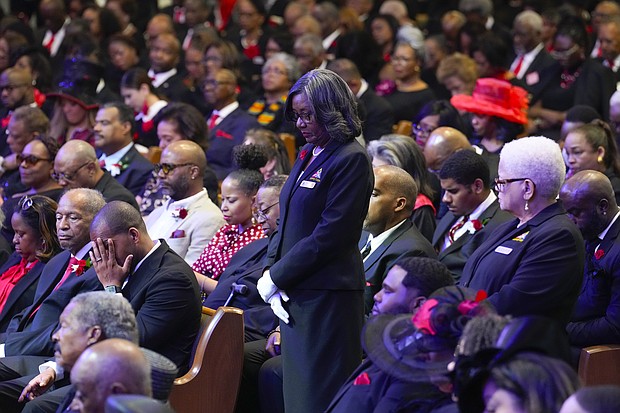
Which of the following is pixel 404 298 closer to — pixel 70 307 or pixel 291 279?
pixel 291 279

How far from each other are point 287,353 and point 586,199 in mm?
1519

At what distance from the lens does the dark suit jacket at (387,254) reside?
5078 millimetres

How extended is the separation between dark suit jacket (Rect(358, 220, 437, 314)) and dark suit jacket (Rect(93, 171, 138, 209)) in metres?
1.80

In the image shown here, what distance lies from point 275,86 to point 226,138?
914mm

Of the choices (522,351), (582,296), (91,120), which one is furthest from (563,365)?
(91,120)

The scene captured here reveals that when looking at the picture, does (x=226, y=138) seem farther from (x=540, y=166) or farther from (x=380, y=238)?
(x=540, y=166)

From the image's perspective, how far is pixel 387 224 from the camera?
17.4ft

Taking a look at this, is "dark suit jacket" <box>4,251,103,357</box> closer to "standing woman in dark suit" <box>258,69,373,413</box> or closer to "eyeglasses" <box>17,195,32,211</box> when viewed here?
"eyeglasses" <box>17,195,32,211</box>

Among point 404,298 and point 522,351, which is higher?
point 522,351

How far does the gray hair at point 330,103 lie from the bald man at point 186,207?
223 centimetres

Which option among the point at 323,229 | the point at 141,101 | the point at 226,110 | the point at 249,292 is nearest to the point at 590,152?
the point at 249,292

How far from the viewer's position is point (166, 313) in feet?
15.2

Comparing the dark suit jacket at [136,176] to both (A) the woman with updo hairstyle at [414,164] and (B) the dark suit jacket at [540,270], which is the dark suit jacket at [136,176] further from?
(B) the dark suit jacket at [540,270]

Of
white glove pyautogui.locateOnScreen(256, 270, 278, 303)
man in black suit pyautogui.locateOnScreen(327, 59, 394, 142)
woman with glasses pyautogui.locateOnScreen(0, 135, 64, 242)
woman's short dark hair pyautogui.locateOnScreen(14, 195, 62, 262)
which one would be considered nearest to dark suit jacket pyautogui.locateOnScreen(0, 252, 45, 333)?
woman's short dark hair pyautogui.locateOnScreen(14, 195, 62, 262)
